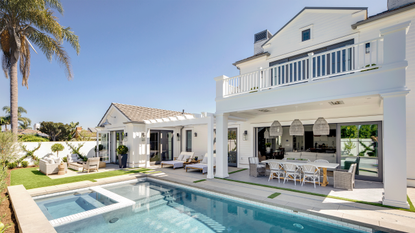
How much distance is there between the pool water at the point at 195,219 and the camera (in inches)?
184

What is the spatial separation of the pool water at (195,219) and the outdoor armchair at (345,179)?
9.72 feet

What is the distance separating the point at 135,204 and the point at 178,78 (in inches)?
546

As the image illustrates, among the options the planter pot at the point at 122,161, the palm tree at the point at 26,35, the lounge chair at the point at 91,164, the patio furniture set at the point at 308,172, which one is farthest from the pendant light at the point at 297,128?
the palm tree at the point at 26,35

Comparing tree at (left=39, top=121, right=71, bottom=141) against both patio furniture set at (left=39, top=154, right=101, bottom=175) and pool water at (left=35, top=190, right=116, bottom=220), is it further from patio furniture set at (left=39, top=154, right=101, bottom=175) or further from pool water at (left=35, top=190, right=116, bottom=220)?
pool water at (left=35, top=190, right=116, bottom=220)

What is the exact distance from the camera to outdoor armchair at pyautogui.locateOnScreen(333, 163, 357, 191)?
22.2 ft

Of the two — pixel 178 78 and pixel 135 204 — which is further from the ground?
pixel 178 78

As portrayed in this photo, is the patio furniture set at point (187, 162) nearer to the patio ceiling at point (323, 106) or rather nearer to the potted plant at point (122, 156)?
the potted plant at point (122, 156)

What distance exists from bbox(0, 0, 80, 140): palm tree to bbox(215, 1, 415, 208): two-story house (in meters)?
→ 12.1

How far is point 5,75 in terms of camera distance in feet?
43.5

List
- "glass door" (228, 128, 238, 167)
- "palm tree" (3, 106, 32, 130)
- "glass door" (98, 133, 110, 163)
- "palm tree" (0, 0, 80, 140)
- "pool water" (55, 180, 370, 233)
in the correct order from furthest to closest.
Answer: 1. "palm tree" (3, 106, 32, 130)
2. "glass door" (98, 133, 110, 163)
3. "glass door" (228, 128, 238, 167)
4. "palm tree" (0, 0, 80, 140)
5. "pool water" (55, 180, 370, 233)

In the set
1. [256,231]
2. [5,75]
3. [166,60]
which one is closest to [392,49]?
[256,231]

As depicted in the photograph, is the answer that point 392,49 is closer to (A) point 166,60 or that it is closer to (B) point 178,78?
(A) point 166,60

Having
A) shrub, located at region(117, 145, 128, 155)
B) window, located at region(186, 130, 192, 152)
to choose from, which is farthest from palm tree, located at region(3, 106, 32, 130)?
window, located at region(186, 130, 192, 152)

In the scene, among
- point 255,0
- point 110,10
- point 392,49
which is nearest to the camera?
point 392,49
